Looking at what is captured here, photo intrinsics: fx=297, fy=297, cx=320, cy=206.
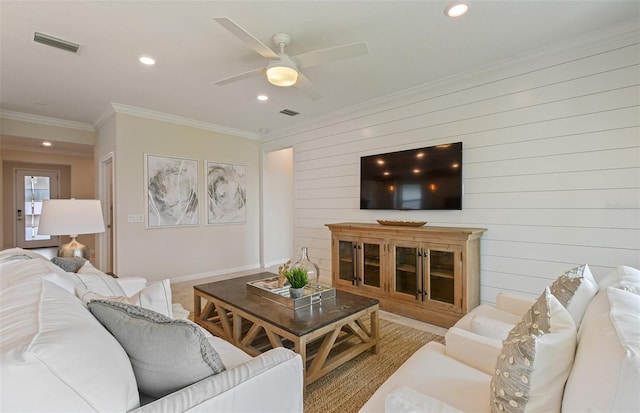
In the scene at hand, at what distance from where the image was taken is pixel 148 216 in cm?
442

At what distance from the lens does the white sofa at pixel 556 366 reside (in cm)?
74

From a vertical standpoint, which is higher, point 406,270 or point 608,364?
point 608,364

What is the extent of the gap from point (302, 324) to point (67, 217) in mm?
2431

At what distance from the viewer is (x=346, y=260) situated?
12.6 ft

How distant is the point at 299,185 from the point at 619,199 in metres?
3.87

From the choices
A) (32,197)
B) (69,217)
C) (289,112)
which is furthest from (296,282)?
(32,197)

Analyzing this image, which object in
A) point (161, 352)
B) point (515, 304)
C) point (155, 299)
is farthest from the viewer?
point (515, 304)

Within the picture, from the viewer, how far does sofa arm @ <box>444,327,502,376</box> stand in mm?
1387

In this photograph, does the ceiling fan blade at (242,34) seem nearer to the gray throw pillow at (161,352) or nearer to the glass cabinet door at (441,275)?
the gray throw pillow at (161,352)

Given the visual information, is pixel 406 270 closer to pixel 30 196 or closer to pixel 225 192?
pixel 225 192

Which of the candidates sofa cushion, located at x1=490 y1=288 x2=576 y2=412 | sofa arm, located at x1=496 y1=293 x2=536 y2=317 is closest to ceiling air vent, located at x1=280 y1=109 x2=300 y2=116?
sofa arm, located at x1=496 y1=293 x2=536 y2=317

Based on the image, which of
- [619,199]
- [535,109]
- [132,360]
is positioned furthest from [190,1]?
[619,199]

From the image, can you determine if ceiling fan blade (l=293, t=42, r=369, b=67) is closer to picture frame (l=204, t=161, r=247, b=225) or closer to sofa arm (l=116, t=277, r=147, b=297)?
sofa arm (l=116, t=277, r=147, b=297)

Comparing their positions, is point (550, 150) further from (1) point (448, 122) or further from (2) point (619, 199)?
(1) point (448, 122)
